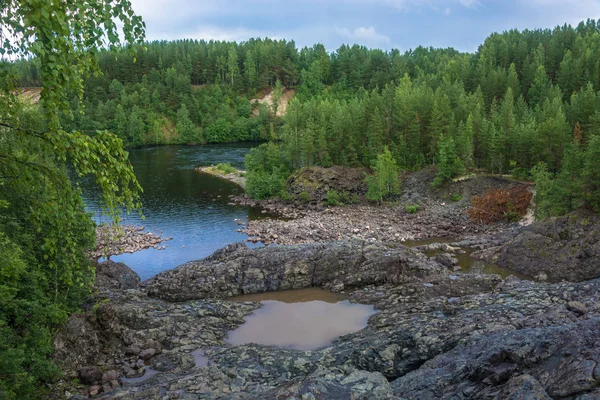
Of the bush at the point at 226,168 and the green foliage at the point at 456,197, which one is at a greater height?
the bush at the point at 226,168

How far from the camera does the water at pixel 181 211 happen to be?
39.9 m

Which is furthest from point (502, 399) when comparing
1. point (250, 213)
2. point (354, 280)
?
point (250, 213)

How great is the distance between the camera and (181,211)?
181 ft

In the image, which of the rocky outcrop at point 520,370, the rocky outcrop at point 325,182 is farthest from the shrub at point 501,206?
the rocky outcrop at point 520,370

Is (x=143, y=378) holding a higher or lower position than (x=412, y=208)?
lower

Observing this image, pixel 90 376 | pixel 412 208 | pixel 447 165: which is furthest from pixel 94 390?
pixel 447 165

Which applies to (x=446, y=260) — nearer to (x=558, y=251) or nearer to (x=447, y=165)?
(x=558, y=251)

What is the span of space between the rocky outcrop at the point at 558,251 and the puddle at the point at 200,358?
2282cm

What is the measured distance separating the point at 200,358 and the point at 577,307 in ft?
54.8

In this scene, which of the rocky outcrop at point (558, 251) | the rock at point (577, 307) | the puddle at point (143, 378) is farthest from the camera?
the rocky outcrop at point (558, 251)

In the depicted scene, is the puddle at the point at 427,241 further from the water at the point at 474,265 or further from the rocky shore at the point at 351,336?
the rocky shore at the point at 351,336

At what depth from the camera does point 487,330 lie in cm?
1838

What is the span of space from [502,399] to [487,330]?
27.7 feet

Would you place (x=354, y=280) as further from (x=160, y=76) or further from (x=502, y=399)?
(x=160, y=76)
